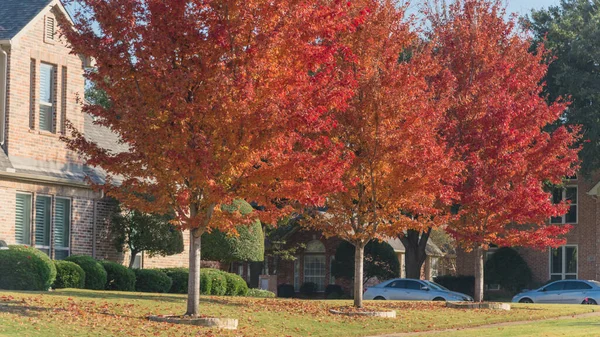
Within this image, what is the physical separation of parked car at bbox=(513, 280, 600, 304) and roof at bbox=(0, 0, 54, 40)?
23648mm

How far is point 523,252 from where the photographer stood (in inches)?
2042

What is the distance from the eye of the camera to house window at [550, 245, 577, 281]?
167 feet

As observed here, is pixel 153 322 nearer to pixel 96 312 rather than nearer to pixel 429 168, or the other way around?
pixel 96 312

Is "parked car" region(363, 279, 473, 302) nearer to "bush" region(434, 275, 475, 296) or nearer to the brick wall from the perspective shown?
"bush" region(434, 275, 475, 296)

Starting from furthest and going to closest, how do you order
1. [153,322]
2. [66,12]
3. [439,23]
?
[439,23]
[66,12]
[153,322]

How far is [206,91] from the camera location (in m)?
19.0

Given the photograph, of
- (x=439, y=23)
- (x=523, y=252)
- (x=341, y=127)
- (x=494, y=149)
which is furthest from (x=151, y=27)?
(x=523, y=252)

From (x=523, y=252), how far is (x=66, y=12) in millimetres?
31684

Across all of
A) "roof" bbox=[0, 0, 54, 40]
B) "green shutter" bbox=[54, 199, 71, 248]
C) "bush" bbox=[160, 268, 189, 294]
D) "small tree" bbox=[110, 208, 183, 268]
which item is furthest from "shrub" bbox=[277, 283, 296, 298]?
"roof" bbox=[0, 0, 54, 40]

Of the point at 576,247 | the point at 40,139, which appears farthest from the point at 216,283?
the point at 576,247

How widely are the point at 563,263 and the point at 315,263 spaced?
13357 millimetres

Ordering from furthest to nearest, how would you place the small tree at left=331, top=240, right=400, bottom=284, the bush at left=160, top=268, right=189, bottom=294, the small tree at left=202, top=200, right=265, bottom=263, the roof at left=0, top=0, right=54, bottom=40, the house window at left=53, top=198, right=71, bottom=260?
1. the small tree at left=331, top=240, right=400, bottom=284
2. the small tree at left=202, top=200, right=265, bottom=263
3. the bush at left=160, top=268, right=189, bottom=294
4. the house window at left=53, top=198, right=71, bottom=260
5. the roof at left=0, top=0, right=54, bottom=40

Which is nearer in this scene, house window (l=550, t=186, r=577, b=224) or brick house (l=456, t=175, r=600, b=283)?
brick house (l=456, t=175, r=600, b=283)

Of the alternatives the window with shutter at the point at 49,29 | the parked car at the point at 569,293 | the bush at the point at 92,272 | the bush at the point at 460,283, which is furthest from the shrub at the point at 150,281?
the bush at the point at 460,283
